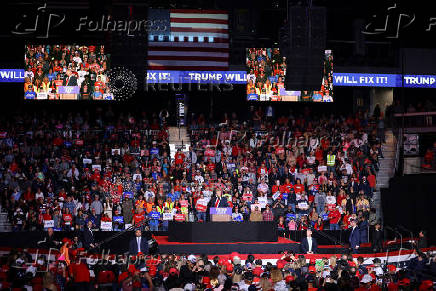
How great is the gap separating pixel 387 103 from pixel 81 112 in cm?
1697

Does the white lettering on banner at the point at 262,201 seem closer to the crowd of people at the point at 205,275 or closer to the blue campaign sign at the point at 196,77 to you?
the crowd of people at the point at 205,275

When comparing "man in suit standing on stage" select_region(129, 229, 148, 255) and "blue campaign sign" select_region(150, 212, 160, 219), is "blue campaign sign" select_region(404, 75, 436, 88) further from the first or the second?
"man in suit standing on stage" select_region(129, 229, 148, 255)

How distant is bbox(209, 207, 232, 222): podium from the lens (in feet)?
79.2

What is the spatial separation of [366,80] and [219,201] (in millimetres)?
15504

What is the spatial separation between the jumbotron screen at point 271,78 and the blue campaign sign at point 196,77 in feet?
3.76

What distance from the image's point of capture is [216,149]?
31.4 meters

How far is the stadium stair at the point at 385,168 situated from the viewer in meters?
29.5

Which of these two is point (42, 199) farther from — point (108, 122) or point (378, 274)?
point (378, 274)

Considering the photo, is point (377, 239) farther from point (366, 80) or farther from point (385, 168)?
point (366, 80)

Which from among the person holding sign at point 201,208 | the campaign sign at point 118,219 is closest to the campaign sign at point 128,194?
the campaign sign at point 118,219

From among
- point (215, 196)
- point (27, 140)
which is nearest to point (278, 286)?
point (215, 196)

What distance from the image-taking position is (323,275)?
18.5 m

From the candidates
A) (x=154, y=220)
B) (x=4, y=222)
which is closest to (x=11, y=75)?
(x=4, y=222)

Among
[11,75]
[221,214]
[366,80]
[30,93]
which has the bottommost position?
[221,214]
